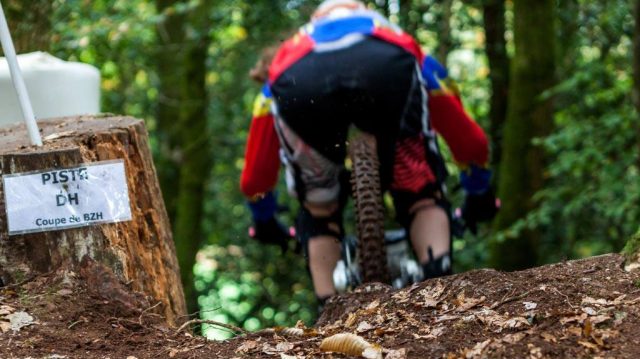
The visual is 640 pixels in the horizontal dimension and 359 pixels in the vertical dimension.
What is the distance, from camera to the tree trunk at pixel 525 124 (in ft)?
24.2

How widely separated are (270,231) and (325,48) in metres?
1.39

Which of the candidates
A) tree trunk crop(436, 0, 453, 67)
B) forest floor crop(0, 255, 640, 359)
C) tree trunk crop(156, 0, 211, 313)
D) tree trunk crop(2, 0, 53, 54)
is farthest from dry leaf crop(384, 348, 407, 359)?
tree trunk crop(156, 0, 211, 313)

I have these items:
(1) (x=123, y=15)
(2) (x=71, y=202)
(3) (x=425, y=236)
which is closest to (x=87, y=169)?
(2) (x=71, y=202)

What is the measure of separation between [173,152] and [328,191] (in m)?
5.78

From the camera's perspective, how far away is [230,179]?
11297mm

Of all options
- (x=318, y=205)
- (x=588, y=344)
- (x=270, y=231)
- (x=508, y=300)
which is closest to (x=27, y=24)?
(x=270, y=231)

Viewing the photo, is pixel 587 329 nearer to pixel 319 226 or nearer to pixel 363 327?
pixel 363 327

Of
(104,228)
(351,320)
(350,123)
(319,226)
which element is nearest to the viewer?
(351,320)

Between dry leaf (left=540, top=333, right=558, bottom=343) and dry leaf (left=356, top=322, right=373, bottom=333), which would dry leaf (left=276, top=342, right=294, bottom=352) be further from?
dry leaf (left=540, top=333, right=558, bottom=343)

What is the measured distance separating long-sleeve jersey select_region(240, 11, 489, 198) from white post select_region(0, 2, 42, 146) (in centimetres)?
136

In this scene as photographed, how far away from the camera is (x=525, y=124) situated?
7676mm

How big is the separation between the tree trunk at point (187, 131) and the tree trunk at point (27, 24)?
2594 mm

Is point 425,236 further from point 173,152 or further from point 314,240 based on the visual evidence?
point 173,152

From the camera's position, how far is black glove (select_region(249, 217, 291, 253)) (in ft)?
18.5
